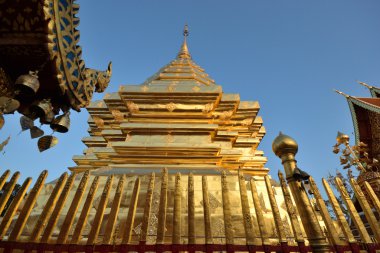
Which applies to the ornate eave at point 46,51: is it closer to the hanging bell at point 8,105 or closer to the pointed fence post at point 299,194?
the hanging bell at point 8,105

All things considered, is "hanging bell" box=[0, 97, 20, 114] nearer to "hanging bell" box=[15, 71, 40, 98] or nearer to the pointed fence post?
"hanging bell" box=[15, 71, 40, 98]

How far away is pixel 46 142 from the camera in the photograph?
12.4 ft

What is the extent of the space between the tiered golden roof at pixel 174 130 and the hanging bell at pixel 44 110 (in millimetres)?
3637

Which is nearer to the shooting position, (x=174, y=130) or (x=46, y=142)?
(x=46, y=142)

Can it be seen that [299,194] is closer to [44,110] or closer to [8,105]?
[44,110]

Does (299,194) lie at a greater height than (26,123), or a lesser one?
lesser

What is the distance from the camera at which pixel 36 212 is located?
16.3 feet

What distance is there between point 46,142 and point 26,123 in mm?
381

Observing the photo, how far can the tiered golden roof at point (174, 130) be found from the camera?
25.1ft

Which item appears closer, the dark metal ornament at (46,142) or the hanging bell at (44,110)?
the hanging bell at (44,110)

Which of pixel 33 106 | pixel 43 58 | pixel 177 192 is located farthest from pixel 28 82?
pixel 177 192

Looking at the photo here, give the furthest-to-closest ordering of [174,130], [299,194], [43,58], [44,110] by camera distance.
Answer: [174,130] → [44,110] → [43,58] → [299,194]

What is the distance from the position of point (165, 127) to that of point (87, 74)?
15.9 ft

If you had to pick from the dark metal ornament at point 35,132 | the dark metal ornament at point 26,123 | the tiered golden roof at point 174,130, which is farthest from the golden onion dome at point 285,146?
the tiered golden roof at point 174,130
